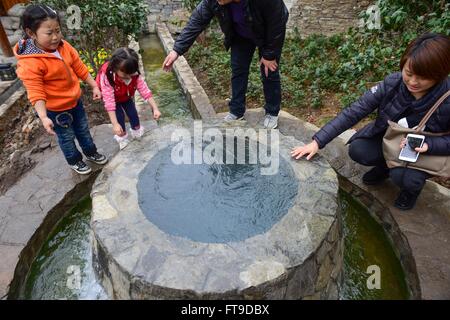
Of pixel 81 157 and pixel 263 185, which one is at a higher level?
pixel 263 185

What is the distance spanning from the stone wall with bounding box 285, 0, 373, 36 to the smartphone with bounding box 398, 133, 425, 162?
5574 millimetres

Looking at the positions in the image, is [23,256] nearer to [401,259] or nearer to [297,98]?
[401,259]

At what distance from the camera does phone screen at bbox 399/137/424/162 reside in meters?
2.57

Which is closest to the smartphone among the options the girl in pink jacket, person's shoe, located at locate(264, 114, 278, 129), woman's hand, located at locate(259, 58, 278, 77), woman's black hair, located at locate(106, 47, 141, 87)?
woman's hand, located at locate(259, 58, 278, 77)

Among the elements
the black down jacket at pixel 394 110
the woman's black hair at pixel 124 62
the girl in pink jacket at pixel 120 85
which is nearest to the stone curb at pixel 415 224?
the black down jacket at pixel 394 110

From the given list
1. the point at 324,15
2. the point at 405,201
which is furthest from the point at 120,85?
the point at 324,15

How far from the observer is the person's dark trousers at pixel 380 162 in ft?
8.80

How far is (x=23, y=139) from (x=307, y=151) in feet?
13.5

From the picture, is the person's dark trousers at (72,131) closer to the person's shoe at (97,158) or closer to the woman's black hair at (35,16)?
the person's shoe at (97,158)

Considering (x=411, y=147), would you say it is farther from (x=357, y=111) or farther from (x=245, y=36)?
(x=245, y=36)
